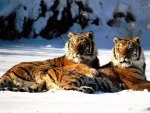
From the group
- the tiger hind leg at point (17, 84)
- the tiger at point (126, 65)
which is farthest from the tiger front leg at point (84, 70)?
the tiger hind leg at point (17, 84)

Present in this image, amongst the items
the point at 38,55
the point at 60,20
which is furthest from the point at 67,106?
the point at 60,20

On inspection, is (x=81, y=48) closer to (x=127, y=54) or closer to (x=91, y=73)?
(x=127, y=54)

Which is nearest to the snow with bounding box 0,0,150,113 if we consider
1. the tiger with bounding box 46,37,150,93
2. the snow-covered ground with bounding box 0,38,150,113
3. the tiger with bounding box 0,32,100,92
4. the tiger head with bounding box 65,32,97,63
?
the snow-covered ground with bounding box 0,38,150,113

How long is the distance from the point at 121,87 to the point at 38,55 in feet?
20.4

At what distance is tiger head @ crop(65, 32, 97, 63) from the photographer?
6.73 m

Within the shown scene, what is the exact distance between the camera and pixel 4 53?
12.4m

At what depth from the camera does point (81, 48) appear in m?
6.80

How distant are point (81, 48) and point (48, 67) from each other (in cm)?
69

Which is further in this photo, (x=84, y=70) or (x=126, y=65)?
(x=126, y=65)

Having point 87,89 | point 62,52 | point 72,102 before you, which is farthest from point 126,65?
point 62,52

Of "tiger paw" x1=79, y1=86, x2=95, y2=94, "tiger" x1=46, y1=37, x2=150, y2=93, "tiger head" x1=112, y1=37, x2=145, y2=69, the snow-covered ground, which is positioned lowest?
the snow-covered ground

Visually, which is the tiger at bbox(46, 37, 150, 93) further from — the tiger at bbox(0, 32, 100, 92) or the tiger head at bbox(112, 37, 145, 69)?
the tiger at bbox(0, 32, 100, 92)

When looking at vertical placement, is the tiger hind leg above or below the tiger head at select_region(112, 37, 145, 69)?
below

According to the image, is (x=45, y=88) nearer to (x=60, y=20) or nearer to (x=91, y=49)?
(x=91, y=49)
